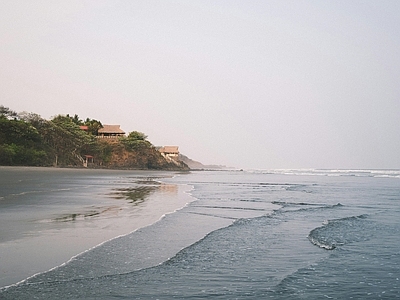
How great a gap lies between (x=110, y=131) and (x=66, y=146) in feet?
86.9

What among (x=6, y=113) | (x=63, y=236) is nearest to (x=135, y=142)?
(x=6, y=113)

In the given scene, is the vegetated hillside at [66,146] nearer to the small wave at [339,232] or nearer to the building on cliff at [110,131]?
the building on cliff at [110,131]

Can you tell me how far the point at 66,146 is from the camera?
8656cm

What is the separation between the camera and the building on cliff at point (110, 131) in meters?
111

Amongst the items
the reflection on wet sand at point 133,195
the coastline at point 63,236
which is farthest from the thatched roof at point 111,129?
the coastline at point 63,236

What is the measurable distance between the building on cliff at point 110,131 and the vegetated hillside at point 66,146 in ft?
5.01

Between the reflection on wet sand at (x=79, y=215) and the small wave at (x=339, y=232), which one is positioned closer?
the small wave at (x=339, y=232)

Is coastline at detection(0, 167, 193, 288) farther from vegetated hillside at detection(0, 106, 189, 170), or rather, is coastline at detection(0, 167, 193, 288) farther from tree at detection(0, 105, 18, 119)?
tree at detection(0, 105, 18, 119)

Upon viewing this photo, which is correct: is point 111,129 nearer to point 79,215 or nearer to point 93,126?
point 93,126

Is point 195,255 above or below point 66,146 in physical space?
below

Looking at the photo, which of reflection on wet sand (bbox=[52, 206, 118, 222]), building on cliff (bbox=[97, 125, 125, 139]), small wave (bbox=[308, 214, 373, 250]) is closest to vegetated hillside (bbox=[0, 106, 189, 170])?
building on cliff (bbox=[97, 125, 125, 139])

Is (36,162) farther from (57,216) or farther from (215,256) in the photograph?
(215,256)

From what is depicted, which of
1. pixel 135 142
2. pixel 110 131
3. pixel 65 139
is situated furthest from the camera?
pixel 110 131

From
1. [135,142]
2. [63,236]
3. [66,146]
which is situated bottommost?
[63,236]
